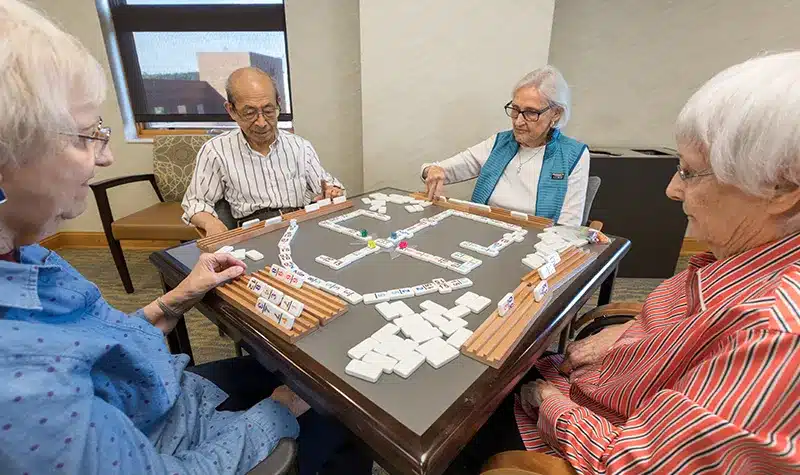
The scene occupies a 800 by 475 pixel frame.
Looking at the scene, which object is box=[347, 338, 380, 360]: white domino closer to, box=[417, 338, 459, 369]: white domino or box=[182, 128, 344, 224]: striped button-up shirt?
box=[417, 338, 459, 369]: white domino

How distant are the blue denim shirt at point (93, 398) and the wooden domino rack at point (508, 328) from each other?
0.45m

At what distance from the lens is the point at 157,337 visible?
0.86 metres

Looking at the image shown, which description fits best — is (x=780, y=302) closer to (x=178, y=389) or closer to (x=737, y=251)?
(x=737, y=251)

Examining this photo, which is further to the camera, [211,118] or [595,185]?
[211,118]

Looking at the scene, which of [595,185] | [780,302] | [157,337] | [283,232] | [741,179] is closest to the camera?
[780,302]

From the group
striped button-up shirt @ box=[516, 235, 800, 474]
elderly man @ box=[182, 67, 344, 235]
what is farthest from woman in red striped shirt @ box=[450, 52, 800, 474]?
elderly man @ box=[182, 67, 344, 235]

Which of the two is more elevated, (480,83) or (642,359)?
(480,83)

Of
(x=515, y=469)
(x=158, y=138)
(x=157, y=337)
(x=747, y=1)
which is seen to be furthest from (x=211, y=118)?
(x=747, y=1)

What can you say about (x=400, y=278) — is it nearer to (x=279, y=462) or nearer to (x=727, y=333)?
(x=279, y=462)

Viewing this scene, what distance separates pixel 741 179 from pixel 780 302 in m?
0.23

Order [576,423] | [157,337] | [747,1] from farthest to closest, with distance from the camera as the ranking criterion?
[747,1] < [157,337] < [576,423]

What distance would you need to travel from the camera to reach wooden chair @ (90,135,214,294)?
2514 mm

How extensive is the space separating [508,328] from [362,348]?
1.07 ft

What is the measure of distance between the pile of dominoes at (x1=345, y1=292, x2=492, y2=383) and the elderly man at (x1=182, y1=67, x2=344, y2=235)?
115cm
